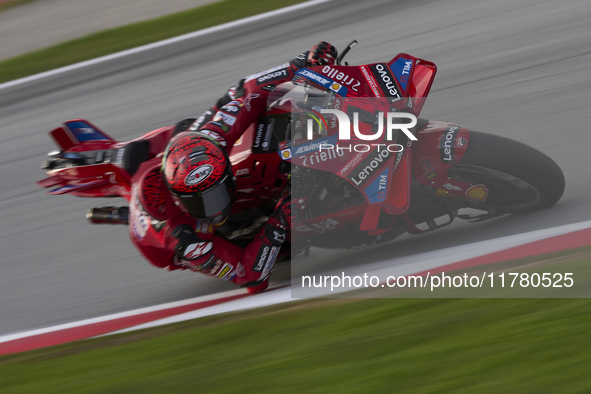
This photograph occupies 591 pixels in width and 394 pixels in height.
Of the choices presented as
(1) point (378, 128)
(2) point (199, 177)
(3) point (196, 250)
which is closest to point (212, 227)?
(3) point (196, 250)

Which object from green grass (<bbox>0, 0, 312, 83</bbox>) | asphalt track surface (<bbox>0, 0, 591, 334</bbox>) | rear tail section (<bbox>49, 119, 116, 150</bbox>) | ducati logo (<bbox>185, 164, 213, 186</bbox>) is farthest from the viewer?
green grass (<bbox>0, 0, 312, 83</bbox>)

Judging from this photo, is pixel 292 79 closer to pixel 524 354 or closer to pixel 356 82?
pixel 356 82

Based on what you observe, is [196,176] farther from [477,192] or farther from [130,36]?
[130,36]

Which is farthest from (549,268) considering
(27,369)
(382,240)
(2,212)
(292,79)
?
(2,212)

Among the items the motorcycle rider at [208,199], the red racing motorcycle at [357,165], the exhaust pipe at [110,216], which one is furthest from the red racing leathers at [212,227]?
the exhaust pipe at [110,216]

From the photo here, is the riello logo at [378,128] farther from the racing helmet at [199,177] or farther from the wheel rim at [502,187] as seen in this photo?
the racing helmet at [199,177]

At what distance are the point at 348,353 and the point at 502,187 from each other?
54.7 inches

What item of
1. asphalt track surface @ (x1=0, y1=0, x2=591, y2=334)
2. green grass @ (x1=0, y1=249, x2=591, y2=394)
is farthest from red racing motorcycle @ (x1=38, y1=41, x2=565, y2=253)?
green grass @ (x1=0, y1=249, x2=591, y2=394)

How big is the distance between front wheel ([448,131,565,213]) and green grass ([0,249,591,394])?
0.57 meters

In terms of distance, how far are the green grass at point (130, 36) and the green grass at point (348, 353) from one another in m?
4.95

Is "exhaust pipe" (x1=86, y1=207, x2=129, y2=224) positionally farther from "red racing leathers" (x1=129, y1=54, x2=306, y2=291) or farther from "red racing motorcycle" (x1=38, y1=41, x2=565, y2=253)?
"red racing leathers" (x1=129, y1=54, x2=306, y2=291)

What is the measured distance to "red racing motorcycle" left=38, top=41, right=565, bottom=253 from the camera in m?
3.23

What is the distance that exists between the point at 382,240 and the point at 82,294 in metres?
2.26

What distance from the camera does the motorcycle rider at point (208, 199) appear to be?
3203mm
